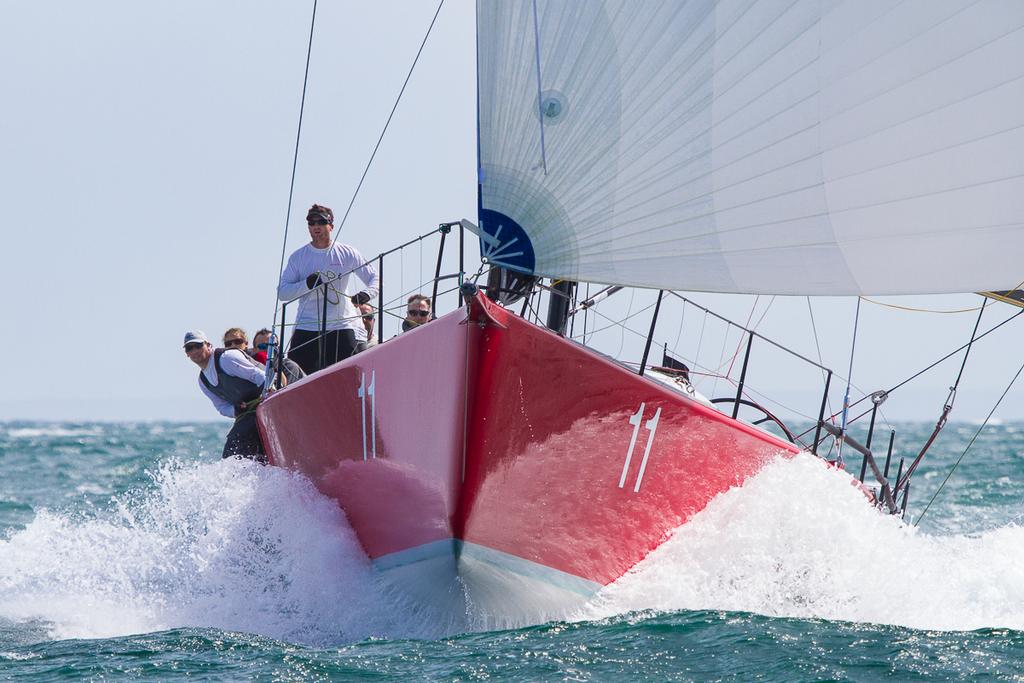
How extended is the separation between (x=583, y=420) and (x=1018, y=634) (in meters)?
2.03

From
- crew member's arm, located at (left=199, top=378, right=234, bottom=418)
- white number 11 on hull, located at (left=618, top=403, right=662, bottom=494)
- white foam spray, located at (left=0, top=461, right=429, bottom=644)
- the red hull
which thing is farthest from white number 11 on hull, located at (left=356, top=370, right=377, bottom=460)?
crew member's arm, located at (left=199, top=378, right=234, bottom=418)

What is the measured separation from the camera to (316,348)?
722cm

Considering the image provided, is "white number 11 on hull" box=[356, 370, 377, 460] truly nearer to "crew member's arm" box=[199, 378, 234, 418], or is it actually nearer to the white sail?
the white sail

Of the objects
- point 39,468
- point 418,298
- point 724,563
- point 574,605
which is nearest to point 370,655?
point 574,605

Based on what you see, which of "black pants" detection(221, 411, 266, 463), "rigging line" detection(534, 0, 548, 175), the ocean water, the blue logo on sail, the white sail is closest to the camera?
the ocean water

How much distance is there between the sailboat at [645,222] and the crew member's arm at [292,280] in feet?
5.38

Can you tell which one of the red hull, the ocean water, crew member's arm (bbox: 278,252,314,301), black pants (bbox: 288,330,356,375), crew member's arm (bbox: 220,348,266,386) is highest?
crew member's arm (bbox: 278,252,314,301)

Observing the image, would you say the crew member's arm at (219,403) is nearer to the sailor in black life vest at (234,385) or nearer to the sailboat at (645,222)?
the sailor in black life vest at (234,385)

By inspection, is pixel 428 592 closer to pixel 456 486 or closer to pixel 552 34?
pixel 456 486

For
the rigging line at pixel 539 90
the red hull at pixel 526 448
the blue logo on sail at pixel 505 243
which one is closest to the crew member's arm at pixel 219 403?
the red hull at pixel 526 448

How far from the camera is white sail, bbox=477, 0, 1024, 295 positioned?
190 inches

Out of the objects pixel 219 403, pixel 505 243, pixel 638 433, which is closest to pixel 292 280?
pixel 219 403

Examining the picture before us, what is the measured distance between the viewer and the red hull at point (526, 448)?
16.7ft

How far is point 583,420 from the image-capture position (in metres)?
5.20
